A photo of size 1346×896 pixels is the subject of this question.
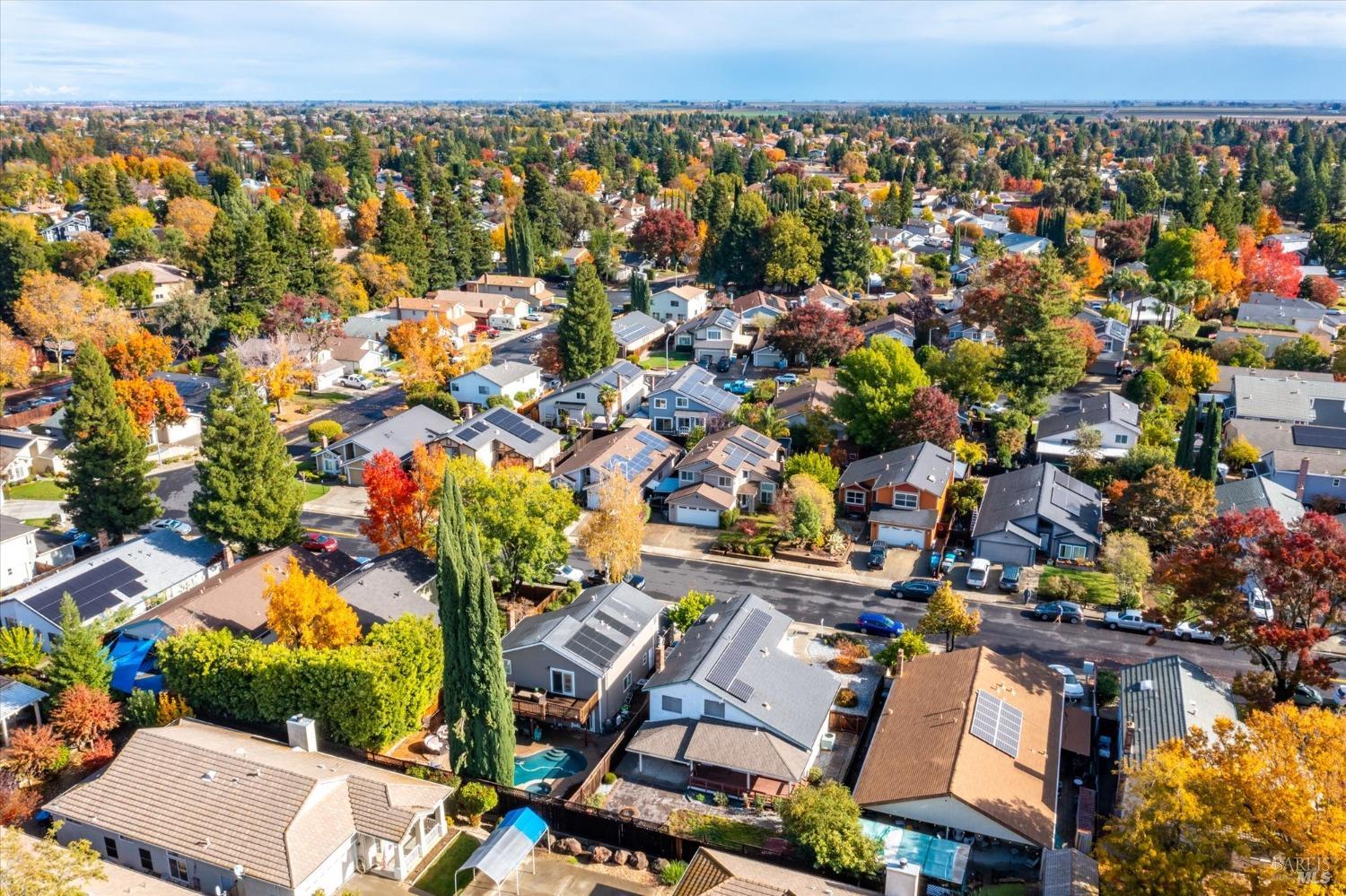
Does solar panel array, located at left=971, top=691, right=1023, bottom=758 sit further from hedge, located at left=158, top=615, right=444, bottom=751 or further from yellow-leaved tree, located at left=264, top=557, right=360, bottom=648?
yellow-leaved tree, located at left=264, top=557, right=360, bottom=648

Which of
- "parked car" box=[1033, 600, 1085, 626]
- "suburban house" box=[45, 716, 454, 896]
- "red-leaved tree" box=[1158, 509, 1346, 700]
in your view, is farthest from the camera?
"parked car" box=[1033, 600, 1085, 626]

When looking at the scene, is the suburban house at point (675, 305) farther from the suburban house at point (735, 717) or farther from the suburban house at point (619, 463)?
the suburban house at point (735, 717)

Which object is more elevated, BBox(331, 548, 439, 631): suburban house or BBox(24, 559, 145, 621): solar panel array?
BBox(331, 548, 439, 631): suburban house

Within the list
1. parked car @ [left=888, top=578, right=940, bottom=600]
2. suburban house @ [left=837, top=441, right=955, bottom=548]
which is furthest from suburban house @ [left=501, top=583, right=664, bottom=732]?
suburban house @ [left=837, top=441, right=955, bottom=548]

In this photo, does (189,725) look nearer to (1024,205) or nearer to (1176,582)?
(1176,582)

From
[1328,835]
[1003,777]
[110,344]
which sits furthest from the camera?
[110,344]

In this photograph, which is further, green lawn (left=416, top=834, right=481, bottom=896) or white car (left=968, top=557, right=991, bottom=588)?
white car (left=968, top=557, right=991, bottom=588)

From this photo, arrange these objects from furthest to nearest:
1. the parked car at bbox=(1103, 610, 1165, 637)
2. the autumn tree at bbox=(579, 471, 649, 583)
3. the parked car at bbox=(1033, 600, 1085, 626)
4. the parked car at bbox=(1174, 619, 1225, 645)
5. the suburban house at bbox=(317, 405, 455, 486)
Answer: the suburban house at bbox=(317, 405, 455, 486) < the autumn tree at bbox=(579, 471, 649, 583) < the parked car at bbox=(1033, 600, 1085, 626) < the parked car at bbox=(1103, 610, 1165, 637) < the parked car at bbox=(1174, 619, 1225, 645)

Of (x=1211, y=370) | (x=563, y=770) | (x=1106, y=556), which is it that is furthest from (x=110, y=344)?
(x=1211, y=370)
